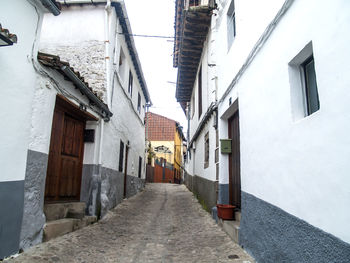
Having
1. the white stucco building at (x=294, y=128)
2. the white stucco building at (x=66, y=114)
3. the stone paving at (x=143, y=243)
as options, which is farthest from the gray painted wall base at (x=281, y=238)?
the white stucco building at (x=66, y=114)

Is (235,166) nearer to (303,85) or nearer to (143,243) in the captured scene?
(143,243)

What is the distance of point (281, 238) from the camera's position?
2.76 m

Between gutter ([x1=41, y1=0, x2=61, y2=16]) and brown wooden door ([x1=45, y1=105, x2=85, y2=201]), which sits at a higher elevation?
gutter ([x1=41, y1=0, x2=61, y2=16])

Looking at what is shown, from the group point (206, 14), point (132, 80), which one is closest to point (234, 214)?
point (206, 14)

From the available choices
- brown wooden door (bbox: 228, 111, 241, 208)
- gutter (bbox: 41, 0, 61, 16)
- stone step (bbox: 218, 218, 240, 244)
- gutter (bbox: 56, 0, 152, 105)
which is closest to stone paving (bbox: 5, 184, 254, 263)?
stone step (bbox: 218, 218, 240, 244)

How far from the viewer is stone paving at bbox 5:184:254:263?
12.2 ft

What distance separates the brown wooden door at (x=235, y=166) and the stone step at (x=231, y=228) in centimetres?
45

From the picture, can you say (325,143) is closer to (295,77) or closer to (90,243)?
(295,77)

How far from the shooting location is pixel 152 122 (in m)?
27.7

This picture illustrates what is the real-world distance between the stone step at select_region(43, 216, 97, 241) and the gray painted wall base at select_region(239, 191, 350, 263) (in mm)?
3087

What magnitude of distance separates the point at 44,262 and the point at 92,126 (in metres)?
3.45

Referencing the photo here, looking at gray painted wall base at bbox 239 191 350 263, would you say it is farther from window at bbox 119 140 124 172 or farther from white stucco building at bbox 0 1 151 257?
window at bbox 119 140 124 172

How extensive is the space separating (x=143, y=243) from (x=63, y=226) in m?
1.47

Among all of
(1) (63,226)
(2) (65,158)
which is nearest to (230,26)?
(2) (65,158)
